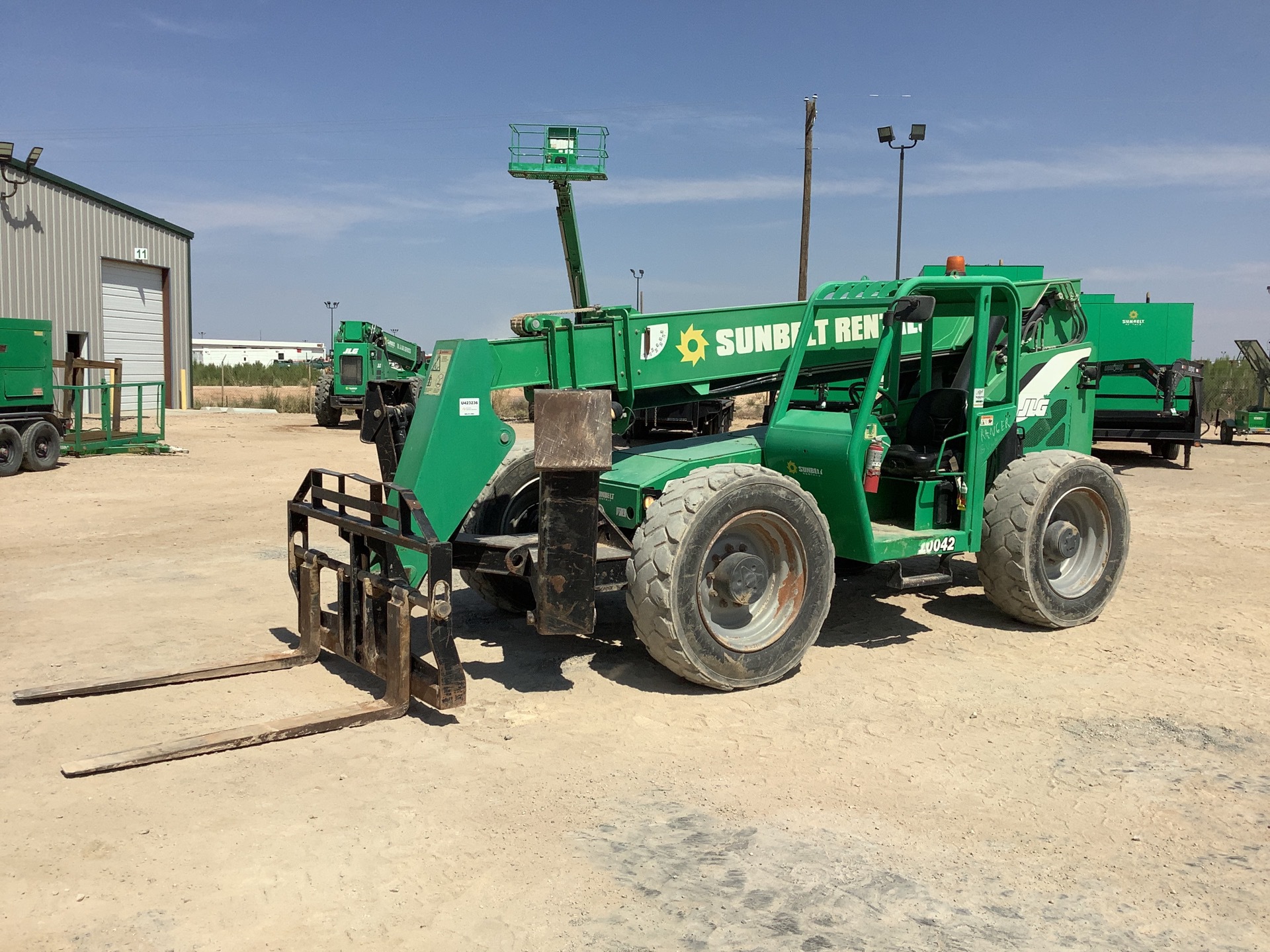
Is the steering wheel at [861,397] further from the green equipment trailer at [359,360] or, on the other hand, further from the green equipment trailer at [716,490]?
the green equipment trailer at [359,360]

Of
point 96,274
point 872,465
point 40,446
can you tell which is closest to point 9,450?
point 40,446

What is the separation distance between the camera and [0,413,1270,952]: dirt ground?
11.8 feet

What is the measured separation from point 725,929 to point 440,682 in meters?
2.15

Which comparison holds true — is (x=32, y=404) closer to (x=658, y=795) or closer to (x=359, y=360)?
(x=359, y=360)

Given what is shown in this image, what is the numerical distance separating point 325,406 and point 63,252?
278 inches

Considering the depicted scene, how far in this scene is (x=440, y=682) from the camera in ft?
17.2

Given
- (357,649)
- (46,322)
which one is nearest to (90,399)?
(46,322)

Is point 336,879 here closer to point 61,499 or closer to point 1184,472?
point 61,499

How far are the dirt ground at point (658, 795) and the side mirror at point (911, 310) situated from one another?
2098 millimetres

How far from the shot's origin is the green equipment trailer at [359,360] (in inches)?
1056

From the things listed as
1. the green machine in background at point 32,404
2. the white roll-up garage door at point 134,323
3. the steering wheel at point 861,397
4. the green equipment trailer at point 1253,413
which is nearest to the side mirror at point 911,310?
the steering wheel at point 861,397

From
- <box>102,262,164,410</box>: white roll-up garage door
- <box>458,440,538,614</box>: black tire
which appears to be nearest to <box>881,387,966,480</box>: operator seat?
<box>458,440,538,614</box>: black tire

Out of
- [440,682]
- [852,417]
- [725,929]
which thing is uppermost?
[852,417]

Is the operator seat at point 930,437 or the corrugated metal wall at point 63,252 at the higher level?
the corrugated metal wall at point 63,252
